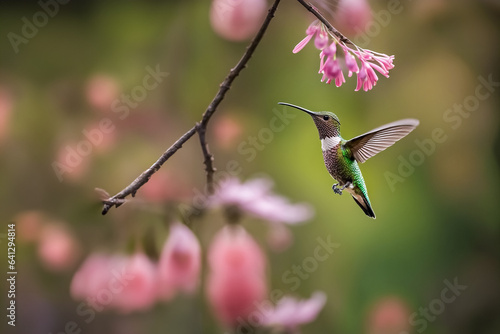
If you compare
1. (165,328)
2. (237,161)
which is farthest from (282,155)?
(165,328)

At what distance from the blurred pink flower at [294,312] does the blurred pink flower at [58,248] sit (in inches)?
11.4

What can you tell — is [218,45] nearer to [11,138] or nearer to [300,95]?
[300,95]

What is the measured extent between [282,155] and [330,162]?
224mm

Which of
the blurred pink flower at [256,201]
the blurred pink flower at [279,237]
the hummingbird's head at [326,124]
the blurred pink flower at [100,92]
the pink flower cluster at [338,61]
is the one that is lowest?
the blurred pink flower at [279,237]

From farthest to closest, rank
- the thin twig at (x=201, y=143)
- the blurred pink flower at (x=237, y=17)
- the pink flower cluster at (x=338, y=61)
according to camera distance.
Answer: the blurred pink flower at (x=237, y=17) → the thin twig at (x=201, y=143) → the pink flower cluster at (x=338, y=61)

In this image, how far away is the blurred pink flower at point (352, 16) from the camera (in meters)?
0.71

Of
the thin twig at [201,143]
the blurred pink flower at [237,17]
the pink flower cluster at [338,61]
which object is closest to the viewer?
the pink flower cluster at [338,61]

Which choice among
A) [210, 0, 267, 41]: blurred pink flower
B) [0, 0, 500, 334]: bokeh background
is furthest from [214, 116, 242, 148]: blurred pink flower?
[210, 0, 267, 41]: blurred pink flower

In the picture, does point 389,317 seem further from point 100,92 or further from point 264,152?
point 100,92

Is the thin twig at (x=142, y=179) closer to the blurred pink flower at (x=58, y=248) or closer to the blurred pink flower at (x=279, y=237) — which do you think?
the blurred pink flower at (x=58, y=248)

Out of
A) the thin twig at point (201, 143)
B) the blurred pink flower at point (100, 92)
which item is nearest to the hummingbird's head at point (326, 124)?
the thin twig at point (201, 143)

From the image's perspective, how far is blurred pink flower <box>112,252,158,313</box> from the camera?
2.18 feet

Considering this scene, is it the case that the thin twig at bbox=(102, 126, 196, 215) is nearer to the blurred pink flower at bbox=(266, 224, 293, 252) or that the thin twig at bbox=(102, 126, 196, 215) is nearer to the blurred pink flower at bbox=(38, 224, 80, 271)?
the blurred pink flower at bbox=(38, 224, 80, 271)

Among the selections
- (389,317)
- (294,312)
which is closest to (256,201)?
(294,312)
